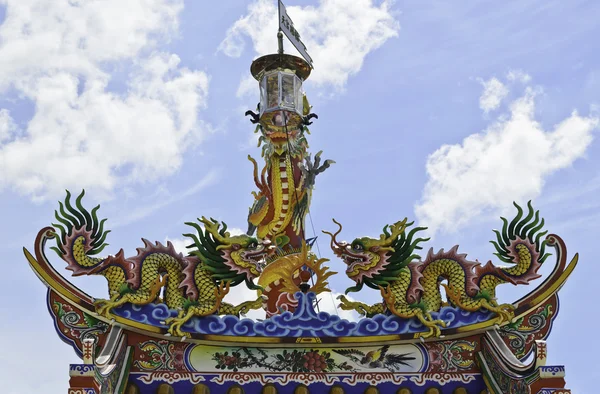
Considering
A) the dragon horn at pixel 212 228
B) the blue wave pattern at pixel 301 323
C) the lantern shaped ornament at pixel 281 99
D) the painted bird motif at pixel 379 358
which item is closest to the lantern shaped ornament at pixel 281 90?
the lantern shaped ornament at pixel 281 99

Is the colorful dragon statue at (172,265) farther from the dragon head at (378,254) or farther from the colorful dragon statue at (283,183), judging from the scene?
the colorful dragon statue at (283,183)

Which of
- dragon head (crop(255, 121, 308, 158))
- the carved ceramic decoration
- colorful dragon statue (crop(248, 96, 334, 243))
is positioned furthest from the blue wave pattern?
dragon head (crop(255, 121, 308, 158))

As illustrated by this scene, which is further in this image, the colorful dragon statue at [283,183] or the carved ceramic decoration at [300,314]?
the colorful dragon statue at [283,183]

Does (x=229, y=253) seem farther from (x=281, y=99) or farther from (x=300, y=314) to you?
(x=281, y=99)

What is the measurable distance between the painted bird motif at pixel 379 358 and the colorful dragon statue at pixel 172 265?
1.28m

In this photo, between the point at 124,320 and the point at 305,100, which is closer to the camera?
the point at 124,320

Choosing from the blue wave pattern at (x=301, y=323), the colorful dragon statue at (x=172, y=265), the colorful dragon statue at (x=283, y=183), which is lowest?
the blue wave pattern at (x=301, y=323)

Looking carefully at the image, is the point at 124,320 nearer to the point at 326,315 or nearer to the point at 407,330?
the point at 326,315

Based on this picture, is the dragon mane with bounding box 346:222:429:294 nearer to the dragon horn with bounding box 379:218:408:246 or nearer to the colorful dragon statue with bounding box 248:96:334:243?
the dragon horn with bounding box 379:218:408:246

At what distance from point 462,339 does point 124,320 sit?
4086 millimetres

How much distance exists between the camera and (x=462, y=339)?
12.0m

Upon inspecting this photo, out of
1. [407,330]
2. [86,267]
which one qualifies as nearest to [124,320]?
[86,267]

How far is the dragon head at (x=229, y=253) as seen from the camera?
12.1m

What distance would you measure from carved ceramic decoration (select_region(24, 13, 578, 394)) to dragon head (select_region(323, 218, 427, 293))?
13mm
